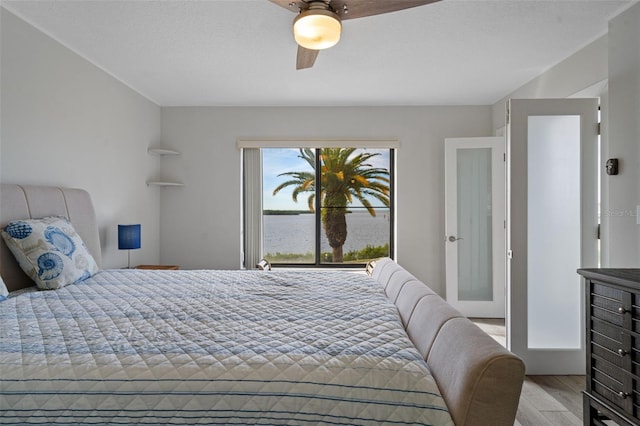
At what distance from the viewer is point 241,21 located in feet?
8.36

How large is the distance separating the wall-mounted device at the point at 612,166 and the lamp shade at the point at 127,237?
3.96 metres

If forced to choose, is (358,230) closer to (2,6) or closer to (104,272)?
(104,272)

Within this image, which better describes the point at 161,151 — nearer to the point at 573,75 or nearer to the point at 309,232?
the point at 309,232

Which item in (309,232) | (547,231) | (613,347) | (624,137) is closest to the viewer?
(613,347)

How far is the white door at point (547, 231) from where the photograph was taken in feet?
9.26

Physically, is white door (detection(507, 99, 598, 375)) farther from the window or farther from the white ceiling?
the window

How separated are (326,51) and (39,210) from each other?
2421mm

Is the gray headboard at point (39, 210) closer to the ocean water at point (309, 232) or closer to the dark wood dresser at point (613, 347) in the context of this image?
the ocean water at point (309, 232)

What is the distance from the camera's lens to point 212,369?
1.19 meters

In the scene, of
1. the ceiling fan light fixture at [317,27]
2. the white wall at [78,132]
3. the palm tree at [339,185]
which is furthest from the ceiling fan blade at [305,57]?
the palm tree at [339,185]

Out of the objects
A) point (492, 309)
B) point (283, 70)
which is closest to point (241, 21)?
point (283, 70)

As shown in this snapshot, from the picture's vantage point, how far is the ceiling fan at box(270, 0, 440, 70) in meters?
1.78

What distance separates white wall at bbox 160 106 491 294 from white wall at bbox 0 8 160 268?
309mm

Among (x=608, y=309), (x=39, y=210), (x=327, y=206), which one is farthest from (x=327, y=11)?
(x=327, y=206)
